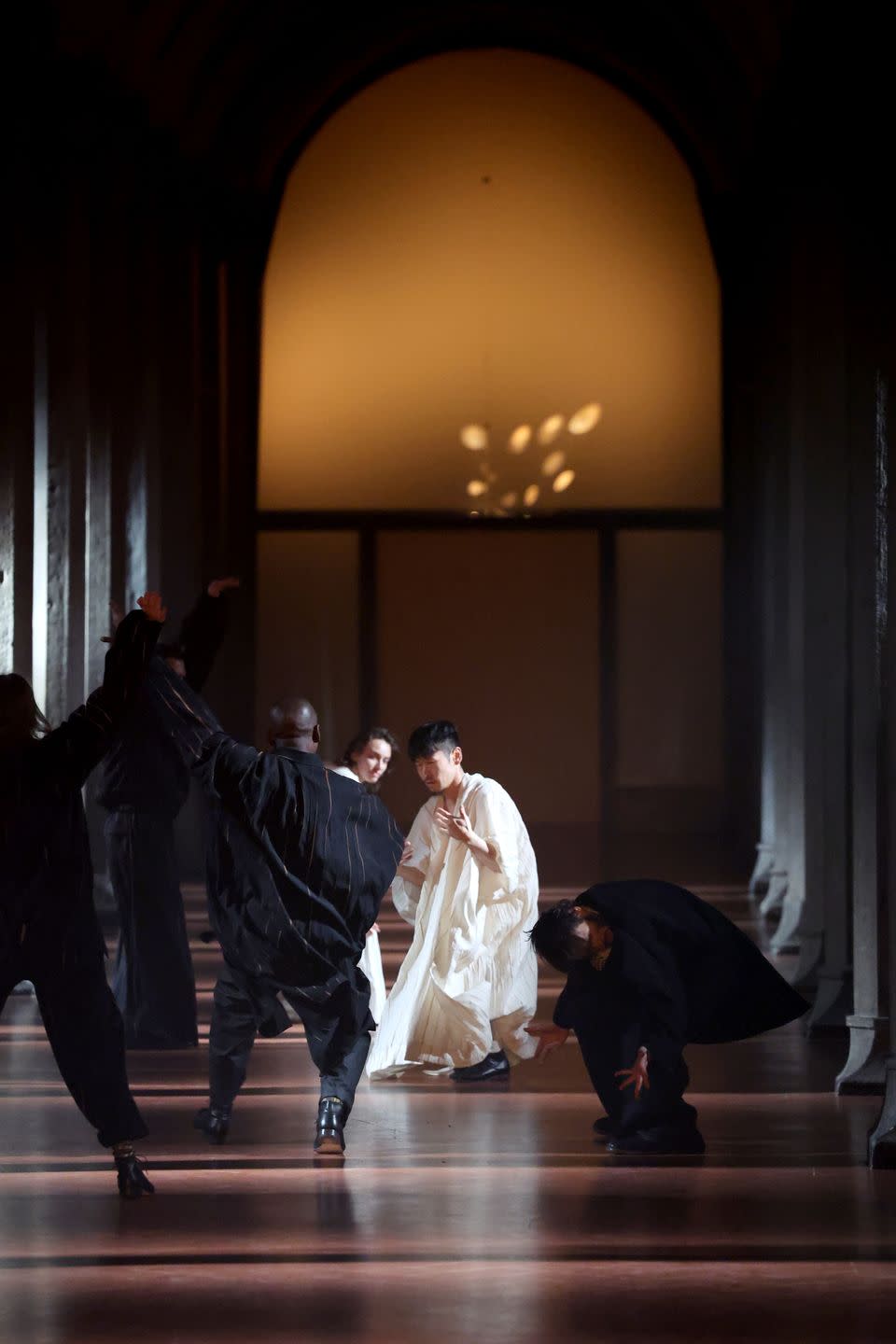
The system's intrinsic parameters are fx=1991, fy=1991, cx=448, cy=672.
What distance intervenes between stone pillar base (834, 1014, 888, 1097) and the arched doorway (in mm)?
8600

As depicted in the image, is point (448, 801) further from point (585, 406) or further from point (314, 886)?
point (585, 406)

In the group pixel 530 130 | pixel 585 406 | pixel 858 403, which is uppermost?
pixel 530 130

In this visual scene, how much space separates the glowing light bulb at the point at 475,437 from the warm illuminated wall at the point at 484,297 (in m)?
0.08

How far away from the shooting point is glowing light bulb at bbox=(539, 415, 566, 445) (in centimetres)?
1559

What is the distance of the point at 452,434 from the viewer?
15.6m

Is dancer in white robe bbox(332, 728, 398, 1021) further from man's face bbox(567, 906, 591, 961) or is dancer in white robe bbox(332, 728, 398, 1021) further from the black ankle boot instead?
the black ankle boot

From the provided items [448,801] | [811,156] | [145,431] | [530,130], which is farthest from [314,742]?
[530,130]

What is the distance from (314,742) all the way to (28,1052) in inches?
89.5

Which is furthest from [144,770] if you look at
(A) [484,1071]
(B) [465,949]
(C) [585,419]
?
(C) [585,419]

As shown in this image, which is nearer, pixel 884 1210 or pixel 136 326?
pixel 884 1210

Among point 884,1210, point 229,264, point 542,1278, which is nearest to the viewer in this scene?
point 542,1278

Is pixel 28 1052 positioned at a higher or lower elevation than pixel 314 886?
lower

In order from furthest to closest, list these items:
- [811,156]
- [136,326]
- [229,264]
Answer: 1. [229,264]
2. [136,326]
3. [811,156]

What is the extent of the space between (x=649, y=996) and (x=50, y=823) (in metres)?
1.92
